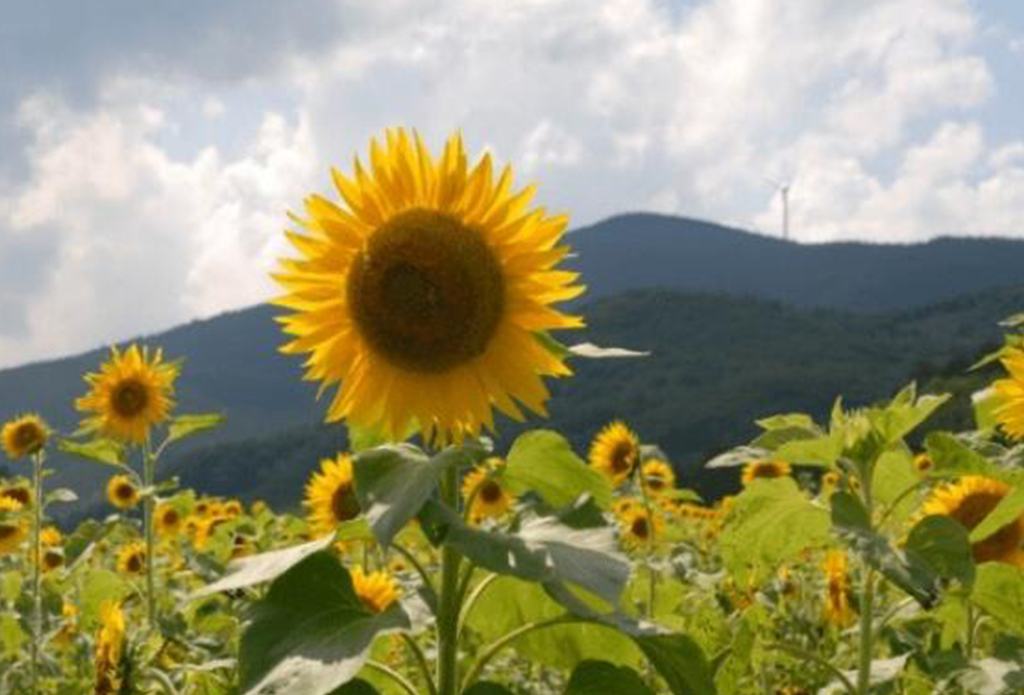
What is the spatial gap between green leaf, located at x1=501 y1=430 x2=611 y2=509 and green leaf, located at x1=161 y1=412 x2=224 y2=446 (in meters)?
3.91

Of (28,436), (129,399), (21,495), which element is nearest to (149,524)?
(129,399)

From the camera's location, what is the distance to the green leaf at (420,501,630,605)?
1980 millimetres

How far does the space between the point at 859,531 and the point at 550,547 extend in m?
0.96

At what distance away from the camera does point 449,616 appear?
2.48 metres

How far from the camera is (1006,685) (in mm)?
3172

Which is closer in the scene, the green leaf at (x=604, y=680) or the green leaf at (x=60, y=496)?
the green leaf at (x=604, y=680)

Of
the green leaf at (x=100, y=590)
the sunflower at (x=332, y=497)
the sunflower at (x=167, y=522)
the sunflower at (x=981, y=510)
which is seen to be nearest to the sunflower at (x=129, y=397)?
the green leaf at (x=100, y=590)

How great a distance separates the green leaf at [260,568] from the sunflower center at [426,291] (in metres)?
0.74

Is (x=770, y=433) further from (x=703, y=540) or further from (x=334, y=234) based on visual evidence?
(x=703, y=540)

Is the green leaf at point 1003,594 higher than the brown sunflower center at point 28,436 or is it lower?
lower

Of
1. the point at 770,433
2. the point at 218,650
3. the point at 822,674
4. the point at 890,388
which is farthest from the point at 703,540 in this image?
the point at 890,388

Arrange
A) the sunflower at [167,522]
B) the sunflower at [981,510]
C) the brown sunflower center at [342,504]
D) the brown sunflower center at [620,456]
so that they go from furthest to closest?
the sunflower at [167,522], the brown sunflower center at [620,456], the brown sunflower center at [342,504], the sunflower at [981,510]

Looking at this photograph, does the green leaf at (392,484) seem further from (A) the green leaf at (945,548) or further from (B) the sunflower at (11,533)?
(B) the sunflower at (11,533)

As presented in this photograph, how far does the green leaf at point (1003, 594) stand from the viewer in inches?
129
